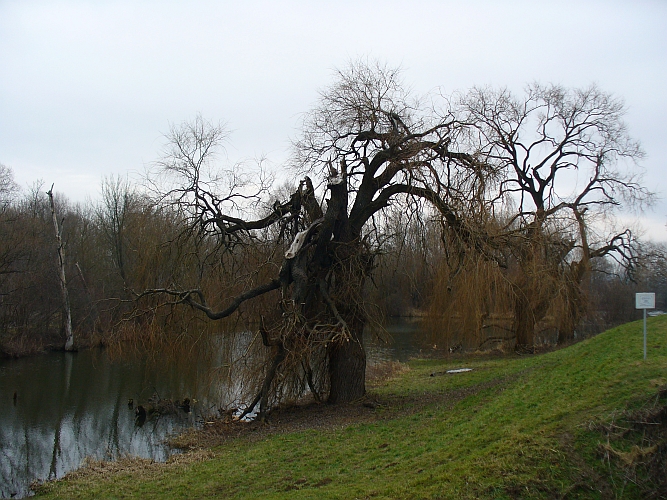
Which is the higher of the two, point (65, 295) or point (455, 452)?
point (65, 295)

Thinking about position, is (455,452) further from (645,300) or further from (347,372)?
(347,372)

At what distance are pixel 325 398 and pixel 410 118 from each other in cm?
632

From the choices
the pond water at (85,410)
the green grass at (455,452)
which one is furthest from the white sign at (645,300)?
the pond water at (85,410)

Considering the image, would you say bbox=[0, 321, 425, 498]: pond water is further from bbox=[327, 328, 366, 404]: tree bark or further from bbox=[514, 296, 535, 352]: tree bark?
bbox=[514, 296, 535, 352]: tree bark

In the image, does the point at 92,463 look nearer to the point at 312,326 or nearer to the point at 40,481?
the point at 40,481

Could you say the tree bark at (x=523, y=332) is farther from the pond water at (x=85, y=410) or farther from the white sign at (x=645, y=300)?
the white sign at (x=645, y=300)

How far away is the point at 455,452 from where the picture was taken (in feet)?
20.5

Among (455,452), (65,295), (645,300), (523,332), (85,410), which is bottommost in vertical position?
(85,410)

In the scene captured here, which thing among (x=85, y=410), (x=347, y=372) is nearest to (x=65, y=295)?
(x=85, y=410)

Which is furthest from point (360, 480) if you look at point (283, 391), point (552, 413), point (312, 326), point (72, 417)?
point (72, 417)

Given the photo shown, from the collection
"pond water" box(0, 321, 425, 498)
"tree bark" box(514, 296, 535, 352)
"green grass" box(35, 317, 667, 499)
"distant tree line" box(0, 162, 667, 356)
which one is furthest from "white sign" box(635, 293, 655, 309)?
"tree bark" box(514, 296, 535, 352)

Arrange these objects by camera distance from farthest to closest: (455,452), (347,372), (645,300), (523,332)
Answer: (523,332), (347,372), (645,300), (455,452)

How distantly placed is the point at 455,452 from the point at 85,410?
40.8 feet

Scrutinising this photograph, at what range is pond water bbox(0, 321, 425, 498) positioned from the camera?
1119 centimetres
